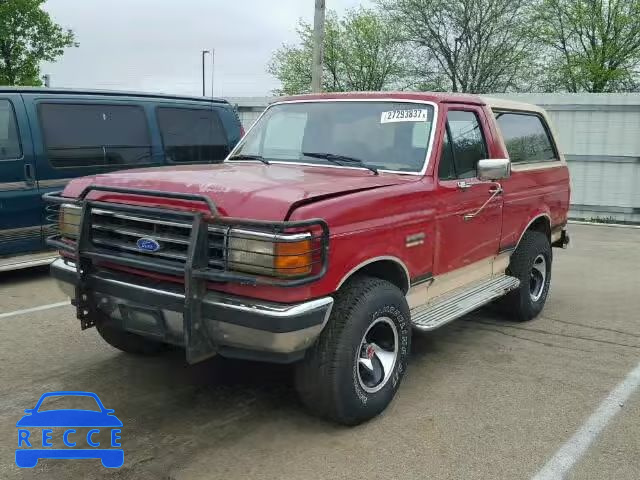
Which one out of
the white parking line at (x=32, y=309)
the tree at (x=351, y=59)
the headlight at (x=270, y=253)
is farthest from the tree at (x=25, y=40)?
the headlight at (x=270, y=253)

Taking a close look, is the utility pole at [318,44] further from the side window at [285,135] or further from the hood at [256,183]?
the hood at [256,183]

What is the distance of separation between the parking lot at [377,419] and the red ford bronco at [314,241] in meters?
0.29

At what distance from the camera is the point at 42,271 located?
7785 mm

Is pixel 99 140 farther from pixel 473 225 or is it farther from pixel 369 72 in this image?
pixel 369 72

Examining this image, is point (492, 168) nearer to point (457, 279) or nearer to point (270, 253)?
point (457, 279)

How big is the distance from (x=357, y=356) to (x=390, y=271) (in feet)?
2.26

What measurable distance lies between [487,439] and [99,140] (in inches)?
232

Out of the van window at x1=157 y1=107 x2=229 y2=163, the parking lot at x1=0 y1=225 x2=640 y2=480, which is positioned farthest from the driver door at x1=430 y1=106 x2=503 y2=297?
the van window at x1=157 y1=107 x2=229 y2=163

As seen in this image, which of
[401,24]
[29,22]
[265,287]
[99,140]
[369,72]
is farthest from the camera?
[369,72]

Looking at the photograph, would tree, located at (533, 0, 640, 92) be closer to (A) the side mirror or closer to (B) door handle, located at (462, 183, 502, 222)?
(B) door handle, located at (462, 183, 502, 222)

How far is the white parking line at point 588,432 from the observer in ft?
10.7

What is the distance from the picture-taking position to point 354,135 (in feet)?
15.0

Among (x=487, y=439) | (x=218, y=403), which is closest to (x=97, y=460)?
(x=218, y=403)

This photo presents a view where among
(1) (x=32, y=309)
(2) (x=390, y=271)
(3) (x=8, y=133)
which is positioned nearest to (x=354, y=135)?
(2) (x=390, y=271)
